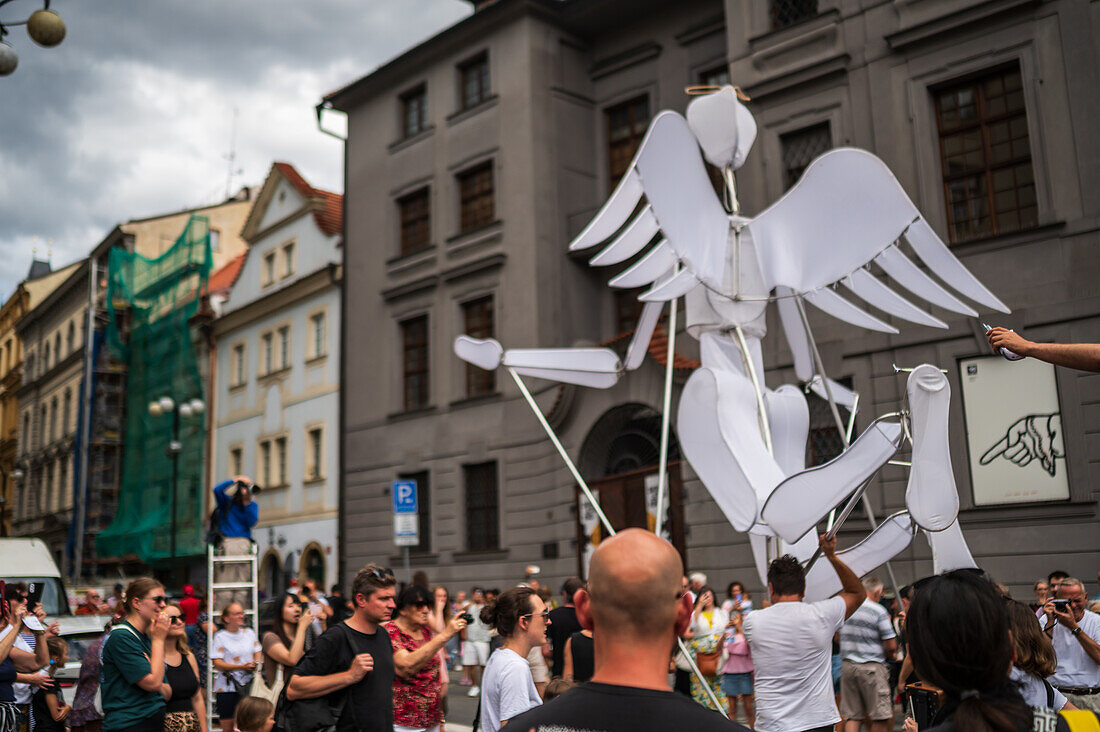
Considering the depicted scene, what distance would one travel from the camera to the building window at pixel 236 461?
3616cm

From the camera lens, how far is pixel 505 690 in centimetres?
512

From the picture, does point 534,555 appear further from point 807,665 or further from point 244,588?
point 807,665

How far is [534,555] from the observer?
22953 millimetres

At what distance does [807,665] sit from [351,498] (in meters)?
24.2

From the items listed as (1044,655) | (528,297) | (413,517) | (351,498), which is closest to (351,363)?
(351,498)

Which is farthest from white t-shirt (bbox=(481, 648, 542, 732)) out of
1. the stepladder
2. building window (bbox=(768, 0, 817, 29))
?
building window (bbox=(768, 0, 817, 29))

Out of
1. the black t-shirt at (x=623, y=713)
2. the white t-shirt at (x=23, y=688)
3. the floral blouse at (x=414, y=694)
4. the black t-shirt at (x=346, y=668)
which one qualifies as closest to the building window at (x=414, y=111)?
the white t-shirt at (x=23, y=688)

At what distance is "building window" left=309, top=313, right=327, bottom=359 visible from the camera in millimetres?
32031

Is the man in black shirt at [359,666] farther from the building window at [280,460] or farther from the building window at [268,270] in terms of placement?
the building window at [268,270]

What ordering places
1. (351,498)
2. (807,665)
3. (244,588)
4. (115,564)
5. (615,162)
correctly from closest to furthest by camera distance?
(807,665) → (244,588) → (615,162) → (351,498) → (115,564)

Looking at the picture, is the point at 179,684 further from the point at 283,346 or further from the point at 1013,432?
the point at 283,346

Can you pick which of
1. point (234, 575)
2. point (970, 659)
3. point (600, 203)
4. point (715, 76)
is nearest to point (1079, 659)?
point (970, 659)

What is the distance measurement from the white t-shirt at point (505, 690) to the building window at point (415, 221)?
22.7m

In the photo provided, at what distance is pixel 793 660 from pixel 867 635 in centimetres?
501
